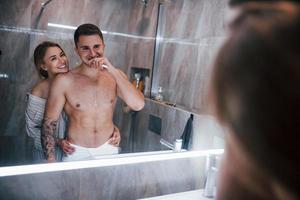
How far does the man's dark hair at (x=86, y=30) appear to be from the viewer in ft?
3.69

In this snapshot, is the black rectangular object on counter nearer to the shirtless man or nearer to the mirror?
the mirror

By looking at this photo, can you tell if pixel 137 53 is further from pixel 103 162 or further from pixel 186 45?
pixel 103 162

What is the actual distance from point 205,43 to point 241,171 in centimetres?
126

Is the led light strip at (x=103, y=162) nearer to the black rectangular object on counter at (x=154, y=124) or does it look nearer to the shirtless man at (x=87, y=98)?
the shirtless man at (x=87, y=98)

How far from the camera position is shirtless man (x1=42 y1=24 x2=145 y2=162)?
114 cm

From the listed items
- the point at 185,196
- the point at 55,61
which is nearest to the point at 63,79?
the point at 55,61

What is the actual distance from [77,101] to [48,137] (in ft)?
0.64

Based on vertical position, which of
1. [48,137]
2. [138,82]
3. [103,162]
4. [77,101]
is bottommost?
[103,162]

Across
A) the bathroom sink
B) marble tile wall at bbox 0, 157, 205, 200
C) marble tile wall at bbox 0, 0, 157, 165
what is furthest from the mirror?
the bathroom sink

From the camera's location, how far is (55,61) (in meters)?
1.11

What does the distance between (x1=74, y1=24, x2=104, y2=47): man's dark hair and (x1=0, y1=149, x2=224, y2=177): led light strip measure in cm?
56

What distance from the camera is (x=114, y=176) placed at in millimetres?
1342

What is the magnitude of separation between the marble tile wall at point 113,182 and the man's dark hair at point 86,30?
0.62 meters

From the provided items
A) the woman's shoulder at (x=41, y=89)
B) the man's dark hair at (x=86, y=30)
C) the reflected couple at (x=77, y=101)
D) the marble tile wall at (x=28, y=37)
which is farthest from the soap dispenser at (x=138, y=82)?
the woman's shoulder at (x=41, y=89)
